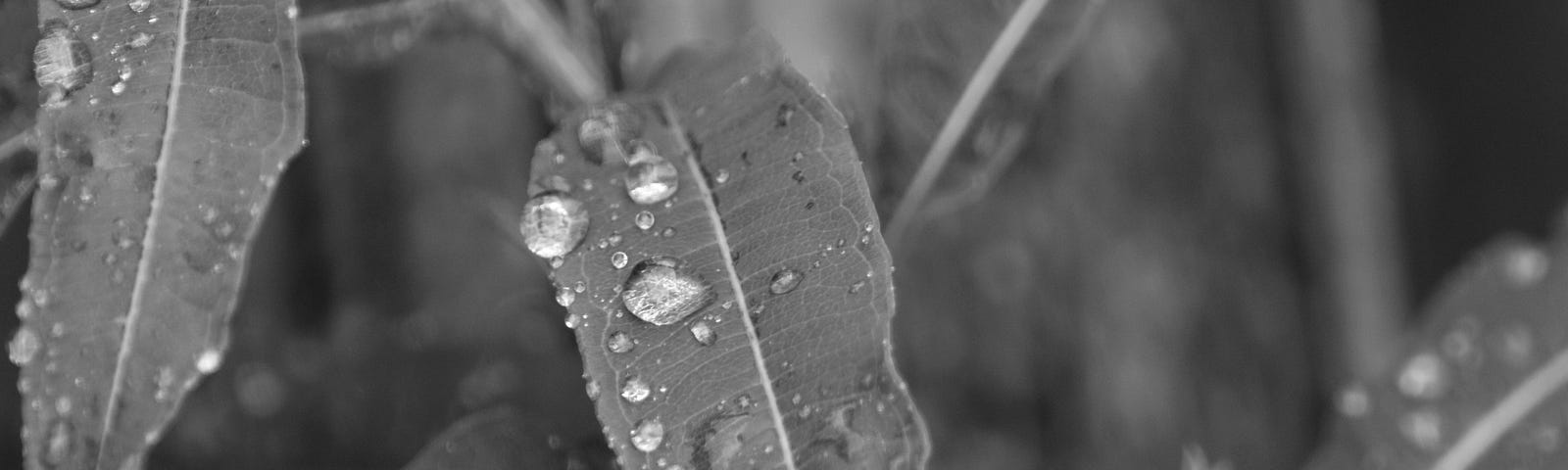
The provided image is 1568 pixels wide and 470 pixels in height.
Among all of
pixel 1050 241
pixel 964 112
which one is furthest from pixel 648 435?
pixel 1050 241

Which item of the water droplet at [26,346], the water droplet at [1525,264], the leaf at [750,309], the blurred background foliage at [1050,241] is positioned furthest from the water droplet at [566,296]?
the water droplet at [1525,264]

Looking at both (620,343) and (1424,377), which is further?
(1424,377)

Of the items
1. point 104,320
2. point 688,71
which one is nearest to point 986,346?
point 688,71

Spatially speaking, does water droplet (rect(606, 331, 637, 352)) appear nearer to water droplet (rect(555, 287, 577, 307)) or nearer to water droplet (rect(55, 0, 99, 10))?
water droplet (rect(555, 287, 577, 307))

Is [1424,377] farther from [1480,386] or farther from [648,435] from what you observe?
[648,435]

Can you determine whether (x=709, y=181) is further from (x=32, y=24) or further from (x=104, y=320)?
(x=32, y=24)
